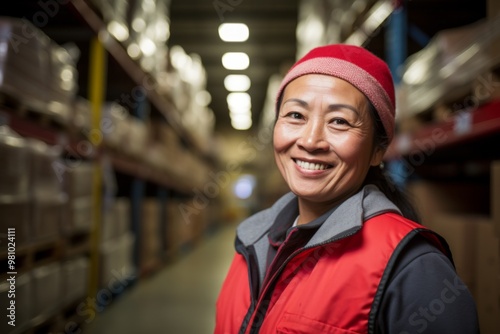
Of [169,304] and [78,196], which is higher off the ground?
[78,196]

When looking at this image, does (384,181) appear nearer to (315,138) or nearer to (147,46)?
(315,138)

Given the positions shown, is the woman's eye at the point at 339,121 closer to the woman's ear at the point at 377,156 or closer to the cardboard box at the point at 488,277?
the woman's ear at the point at 377,156

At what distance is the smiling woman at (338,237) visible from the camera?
3.77ft

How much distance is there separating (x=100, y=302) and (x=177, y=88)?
4211mm

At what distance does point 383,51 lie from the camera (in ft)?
16.6

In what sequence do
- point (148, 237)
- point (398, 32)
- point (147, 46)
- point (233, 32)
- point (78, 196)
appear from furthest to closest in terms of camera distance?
point (233, 32) < point (148, 237) < point (147, 46) < point (398, 32) < point (78, 196)

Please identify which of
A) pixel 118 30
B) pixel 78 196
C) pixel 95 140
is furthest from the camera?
pixel 118 30

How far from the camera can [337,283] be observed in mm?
1194

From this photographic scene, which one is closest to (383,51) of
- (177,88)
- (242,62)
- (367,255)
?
(177,88)

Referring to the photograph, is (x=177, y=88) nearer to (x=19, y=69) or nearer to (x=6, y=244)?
(x=19, y=69)

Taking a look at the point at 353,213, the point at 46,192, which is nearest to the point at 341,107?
the point at 353,213

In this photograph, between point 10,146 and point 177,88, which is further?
point 177,88

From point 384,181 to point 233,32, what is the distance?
948 cm

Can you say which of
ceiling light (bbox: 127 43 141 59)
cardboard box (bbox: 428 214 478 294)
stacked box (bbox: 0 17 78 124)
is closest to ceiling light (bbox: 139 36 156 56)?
ceiling light (bbox: 127 43 141 59)
